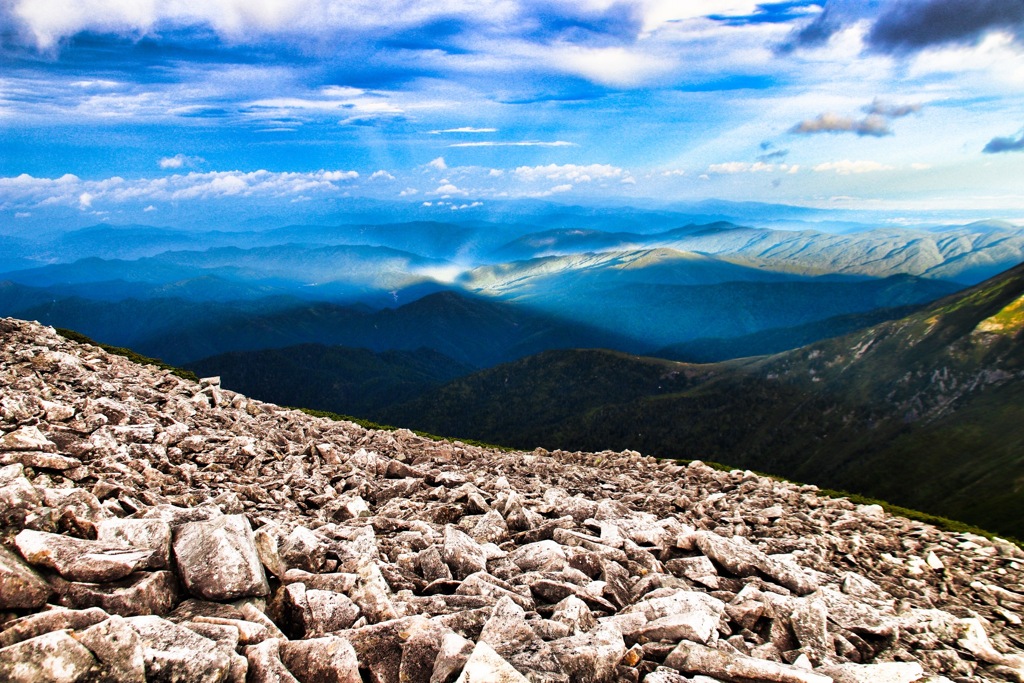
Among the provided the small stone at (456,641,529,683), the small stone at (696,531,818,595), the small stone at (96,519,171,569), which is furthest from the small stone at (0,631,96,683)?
the small stone at (696,531,818,595)

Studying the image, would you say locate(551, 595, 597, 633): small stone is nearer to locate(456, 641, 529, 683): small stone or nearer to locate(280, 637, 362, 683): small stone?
locate(456, 641, 529, 683): small stone

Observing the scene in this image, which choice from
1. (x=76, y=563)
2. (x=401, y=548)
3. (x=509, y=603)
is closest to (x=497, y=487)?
(x=401, y=548)

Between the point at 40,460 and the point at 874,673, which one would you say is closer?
the point at 874,673

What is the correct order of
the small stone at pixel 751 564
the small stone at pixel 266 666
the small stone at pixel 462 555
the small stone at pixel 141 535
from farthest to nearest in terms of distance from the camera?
the small stone at pixel 751 564
the small stone at pixel 462 555
the small stone at pixel 141 535
the small stone at pixel 266 666

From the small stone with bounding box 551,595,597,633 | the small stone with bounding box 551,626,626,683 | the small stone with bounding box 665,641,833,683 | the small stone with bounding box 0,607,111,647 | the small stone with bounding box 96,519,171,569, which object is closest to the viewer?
the small stone with bounding box 0,607,111,647

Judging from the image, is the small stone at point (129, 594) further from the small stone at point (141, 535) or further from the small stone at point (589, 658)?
the small stone at point (589, 658)

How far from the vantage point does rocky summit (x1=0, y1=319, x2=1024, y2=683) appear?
33.3ft

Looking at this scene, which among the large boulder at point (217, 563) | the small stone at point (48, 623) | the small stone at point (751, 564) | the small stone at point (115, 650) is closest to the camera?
the small stone at point (115, 650)

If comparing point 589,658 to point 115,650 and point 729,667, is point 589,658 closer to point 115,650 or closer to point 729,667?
point 729,667

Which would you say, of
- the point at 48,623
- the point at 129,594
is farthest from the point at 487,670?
the point at 48,623

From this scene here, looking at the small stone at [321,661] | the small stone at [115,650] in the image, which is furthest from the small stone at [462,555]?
the small stone at [115,650]

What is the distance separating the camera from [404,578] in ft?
Answer: 49.3

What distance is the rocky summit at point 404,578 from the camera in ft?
33.3

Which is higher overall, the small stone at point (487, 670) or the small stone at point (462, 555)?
the small stone at point (487, 670)
